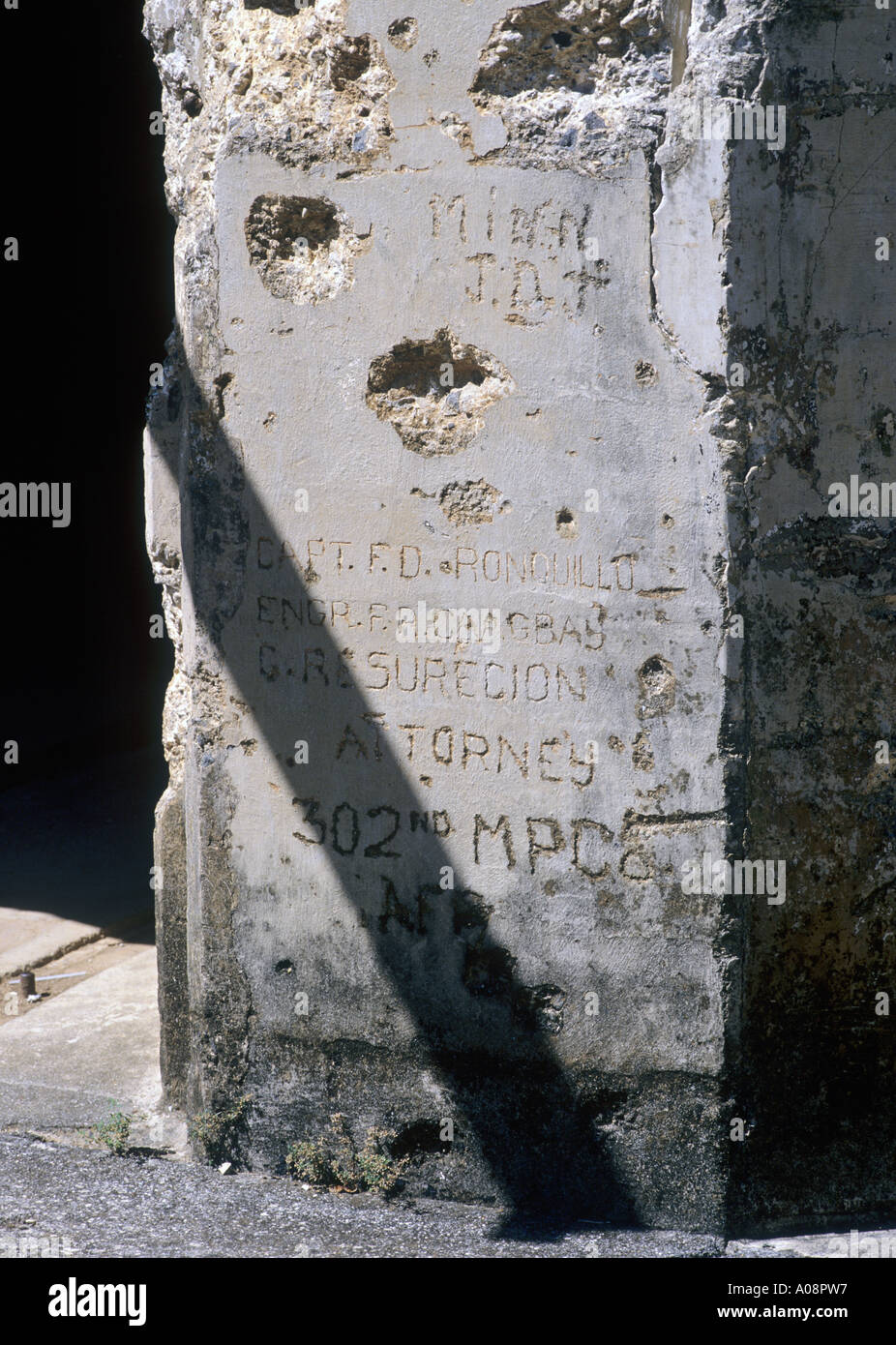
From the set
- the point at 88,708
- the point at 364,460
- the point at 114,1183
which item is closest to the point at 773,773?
the point at 364,460

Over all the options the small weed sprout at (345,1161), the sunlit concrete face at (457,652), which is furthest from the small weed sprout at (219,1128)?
the small weed sprout at (345,1161)

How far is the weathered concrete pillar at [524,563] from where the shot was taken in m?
2.90

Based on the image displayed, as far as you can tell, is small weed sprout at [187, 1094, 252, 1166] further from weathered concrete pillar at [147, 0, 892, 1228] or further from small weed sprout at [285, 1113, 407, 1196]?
small weed sprout at [285, 1113, 407, 1196]

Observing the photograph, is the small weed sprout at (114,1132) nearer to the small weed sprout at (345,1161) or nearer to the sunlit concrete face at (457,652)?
the sunlit concrete face at (457,652)

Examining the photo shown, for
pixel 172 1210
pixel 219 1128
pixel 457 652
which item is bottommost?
pixel 172 1210

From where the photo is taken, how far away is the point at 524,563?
9.82 ft

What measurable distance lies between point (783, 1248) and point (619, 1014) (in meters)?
0.67

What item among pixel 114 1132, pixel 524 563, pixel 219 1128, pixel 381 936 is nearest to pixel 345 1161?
pixel 219 1128

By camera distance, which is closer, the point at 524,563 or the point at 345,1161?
the point at 524,563

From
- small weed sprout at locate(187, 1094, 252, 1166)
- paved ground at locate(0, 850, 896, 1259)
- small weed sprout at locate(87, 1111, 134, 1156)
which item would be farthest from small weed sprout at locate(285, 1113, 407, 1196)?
small weed sprout at locate(87, 1111, 134, 1156)

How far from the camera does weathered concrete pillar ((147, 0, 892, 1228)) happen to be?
2900mm

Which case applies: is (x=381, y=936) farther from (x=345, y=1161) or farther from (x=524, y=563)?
(x=524, y=563)

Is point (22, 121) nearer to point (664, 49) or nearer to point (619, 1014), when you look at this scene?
point (664, 49)

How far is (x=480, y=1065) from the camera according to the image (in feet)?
10.1
